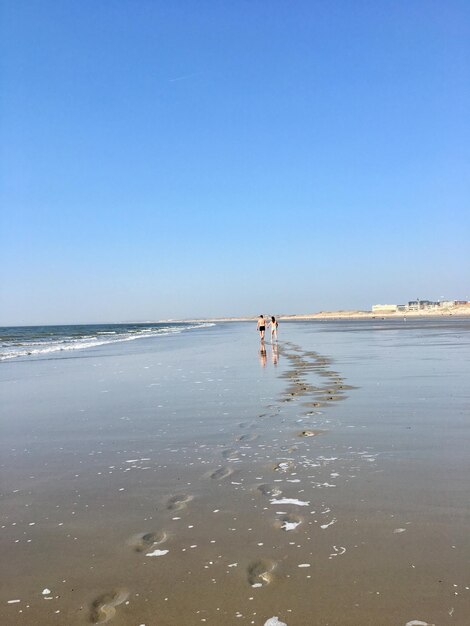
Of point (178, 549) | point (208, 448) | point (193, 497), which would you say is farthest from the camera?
point (208, 448)

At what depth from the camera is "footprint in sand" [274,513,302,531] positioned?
12.9 ft

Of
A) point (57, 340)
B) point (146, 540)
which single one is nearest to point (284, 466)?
point (146, 540)

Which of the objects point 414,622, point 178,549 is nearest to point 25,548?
point 178,549

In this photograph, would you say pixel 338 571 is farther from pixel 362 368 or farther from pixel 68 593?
pixel 362 368

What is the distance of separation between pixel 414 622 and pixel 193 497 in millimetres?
2428

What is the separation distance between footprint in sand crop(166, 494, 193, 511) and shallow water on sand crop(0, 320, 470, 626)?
0.02 m

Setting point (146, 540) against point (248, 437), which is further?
point (248, 437)

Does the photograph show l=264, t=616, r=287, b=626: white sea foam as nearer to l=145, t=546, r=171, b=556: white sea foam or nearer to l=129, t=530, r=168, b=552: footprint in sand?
l=145, t=546, r=171, b=556: white sea foam

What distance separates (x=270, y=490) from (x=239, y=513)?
0.63 meters

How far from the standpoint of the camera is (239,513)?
427 cm

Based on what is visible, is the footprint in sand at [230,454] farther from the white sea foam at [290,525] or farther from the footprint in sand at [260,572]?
the footprint in sand at [260,572]

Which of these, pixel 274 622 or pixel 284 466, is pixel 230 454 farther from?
pixel 274 622

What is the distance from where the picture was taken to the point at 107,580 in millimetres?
3256

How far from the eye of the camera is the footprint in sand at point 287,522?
3939 millimetres
